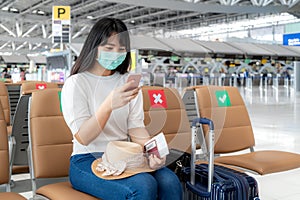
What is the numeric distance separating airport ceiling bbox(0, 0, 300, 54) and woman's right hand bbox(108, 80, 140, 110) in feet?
36.4

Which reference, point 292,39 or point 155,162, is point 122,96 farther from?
point 292,39

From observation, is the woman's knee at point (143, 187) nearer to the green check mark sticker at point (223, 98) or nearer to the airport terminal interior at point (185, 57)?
the airport terminal interior at point (185, 57)

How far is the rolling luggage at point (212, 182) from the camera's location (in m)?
1.78

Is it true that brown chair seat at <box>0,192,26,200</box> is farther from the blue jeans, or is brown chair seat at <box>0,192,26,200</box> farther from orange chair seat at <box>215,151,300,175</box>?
orange chair seat at <box>215,151,300,175</box>

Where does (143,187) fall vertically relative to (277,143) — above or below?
above

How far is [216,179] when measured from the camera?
1.86m

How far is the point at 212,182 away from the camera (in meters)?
1.83

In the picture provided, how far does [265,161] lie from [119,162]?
48.4 inches

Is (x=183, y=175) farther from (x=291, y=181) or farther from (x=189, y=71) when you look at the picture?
(x=189, y=71)

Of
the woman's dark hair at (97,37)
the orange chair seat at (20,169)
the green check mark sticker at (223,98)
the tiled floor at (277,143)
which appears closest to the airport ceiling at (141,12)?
the tiled floor at (277,143)

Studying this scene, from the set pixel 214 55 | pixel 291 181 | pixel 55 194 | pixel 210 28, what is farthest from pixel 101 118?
pixel 210 28

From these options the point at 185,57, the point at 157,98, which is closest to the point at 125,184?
→ the point at 157,98

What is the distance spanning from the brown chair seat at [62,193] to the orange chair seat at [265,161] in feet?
3.65

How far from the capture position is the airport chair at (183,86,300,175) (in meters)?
2.45
